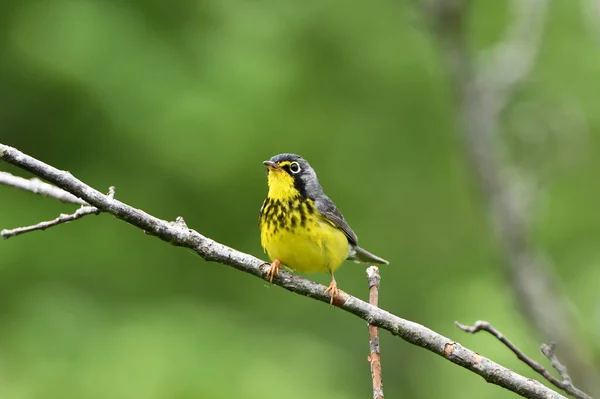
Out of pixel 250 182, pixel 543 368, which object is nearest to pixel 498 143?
pixel 250 182

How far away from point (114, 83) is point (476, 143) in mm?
2902

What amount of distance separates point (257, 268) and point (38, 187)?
0.74 metres

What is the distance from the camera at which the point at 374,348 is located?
119 inches

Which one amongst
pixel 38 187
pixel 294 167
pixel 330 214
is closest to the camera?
pixel 38 187

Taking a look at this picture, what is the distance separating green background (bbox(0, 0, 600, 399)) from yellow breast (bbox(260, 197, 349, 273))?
153 cm

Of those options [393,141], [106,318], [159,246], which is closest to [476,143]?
[393,141]

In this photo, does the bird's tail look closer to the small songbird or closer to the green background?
the small songbird

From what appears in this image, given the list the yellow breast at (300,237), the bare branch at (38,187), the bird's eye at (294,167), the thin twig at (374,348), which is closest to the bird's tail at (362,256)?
the yellow breast at (300,237)

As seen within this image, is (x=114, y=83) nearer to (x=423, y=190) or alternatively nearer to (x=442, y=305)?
(x=442, y=305)

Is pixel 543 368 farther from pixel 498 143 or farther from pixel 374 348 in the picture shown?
pixel 498 143

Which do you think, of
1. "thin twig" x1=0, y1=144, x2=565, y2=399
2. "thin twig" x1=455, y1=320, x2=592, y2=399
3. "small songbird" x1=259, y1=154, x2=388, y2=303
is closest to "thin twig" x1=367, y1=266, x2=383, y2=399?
"thin twig" x1=0, y1=144, x2=565, y2=399

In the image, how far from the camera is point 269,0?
8.69 metres

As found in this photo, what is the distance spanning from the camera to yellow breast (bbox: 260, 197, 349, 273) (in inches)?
170

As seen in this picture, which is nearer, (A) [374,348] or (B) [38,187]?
(B) [38,187]
